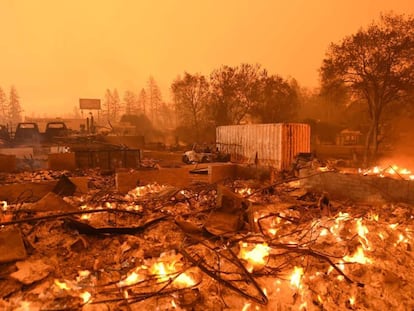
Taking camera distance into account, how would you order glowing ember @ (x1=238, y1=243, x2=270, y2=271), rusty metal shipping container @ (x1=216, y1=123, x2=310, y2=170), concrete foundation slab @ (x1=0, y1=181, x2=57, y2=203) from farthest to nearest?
rusty metal shipping container @ (x1=216, y1=123, x2=310, y2=170) → concrete foundation slab @ (x1=0, y1=181, x2=57, y2=203) → glowing ember @ (x1=238, y1=243, x2=270, y2=271)

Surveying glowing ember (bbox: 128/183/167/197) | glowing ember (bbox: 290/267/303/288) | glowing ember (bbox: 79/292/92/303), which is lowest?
glowing ember (bbox: 290/267/303/288)

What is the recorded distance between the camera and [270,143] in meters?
16.9

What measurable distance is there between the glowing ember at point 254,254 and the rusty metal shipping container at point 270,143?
1229 cm

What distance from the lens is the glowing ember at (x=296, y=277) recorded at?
359cm

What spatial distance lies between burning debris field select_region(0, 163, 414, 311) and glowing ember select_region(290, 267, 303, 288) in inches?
0.5

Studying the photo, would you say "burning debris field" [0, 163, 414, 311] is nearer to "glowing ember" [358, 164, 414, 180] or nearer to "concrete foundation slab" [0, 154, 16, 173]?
"glowing ember" [358, 164, 414, 180]

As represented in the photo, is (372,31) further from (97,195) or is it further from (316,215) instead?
(97,195)

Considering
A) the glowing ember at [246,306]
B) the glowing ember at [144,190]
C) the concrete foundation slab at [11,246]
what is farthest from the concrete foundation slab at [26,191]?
the glowing ember at [246,306]

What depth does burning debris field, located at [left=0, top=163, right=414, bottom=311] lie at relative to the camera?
3283 mm

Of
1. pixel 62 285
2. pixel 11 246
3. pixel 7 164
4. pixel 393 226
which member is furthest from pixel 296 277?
pixel 7 164

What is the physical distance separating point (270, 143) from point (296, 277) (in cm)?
1365

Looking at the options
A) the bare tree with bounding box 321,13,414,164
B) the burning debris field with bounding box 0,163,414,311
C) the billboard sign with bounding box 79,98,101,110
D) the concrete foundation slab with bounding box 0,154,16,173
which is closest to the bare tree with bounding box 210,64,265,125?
the bare tree with bounding box 321,13,414,164

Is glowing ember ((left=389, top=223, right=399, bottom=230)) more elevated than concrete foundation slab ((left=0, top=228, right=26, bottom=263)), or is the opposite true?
concrete foundation slab ((left=0, top=228, right=26, bottom=263))

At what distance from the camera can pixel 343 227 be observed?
5.08 m
